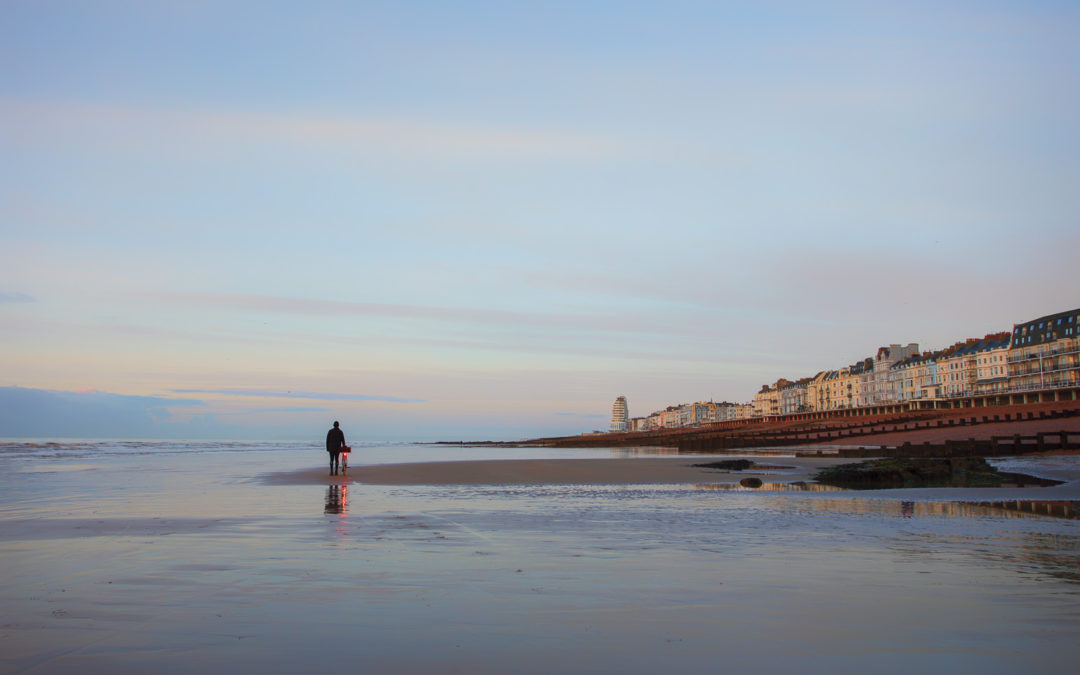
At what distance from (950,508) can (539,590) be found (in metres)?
11.7

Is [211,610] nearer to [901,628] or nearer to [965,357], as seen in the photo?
[901,628]

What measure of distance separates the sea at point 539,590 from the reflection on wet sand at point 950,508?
17cm

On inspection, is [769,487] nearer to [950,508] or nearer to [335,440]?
[950,508]

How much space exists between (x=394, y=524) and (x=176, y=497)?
8.19 metres

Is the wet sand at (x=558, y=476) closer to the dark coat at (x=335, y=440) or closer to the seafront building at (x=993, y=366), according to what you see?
the dark coat at (x=335, y=440)

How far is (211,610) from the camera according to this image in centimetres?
677

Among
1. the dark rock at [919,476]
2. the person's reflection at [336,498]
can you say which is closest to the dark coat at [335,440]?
the person's reflection at [336,498]

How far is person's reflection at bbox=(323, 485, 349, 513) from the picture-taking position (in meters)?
15.4

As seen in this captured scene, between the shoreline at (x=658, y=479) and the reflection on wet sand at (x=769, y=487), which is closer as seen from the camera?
the shoreline at (x=658, y=479)

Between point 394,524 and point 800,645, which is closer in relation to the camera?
point 800,645

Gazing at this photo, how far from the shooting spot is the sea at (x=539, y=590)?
5.50 m

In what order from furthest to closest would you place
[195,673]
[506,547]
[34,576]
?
[506,547]
[34,576]
[195,673]

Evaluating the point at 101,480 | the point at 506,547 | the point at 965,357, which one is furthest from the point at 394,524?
the point at 965,357

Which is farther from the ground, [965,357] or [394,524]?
[965,357]
